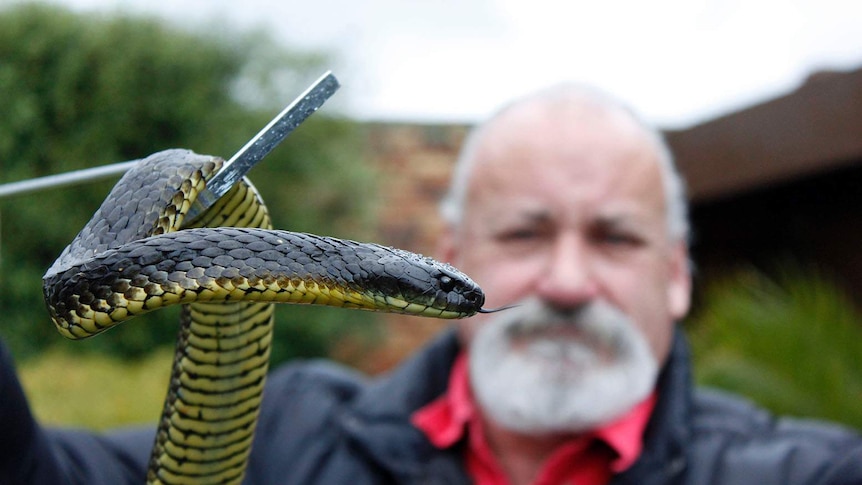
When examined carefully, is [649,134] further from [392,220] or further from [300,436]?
[392,220]

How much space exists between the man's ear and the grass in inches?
109

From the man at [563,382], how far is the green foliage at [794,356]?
1.92 meters

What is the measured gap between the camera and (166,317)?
6.73 meters

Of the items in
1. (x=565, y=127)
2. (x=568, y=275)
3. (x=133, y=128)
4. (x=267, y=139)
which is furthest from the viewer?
(x=133, y=128)

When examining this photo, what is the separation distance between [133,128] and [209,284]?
5683mm

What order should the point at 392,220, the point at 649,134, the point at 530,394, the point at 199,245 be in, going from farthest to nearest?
the point at 392,220 < the point at 649,134 < the point at 530,394 < the point at 199,245

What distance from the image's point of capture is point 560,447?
9.38 ft

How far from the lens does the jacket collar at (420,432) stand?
267 centimetres

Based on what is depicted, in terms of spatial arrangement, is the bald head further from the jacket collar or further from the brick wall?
the brick wall

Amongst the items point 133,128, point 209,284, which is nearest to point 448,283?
point 209,284

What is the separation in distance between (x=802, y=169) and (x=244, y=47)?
430cm

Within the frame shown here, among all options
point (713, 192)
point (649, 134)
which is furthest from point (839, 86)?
point (649, 134)

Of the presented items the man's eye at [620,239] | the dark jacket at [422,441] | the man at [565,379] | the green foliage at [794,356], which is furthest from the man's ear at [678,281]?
the green foliage at [794,356]

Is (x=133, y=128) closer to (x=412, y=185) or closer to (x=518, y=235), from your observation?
(x=412, y=185)
